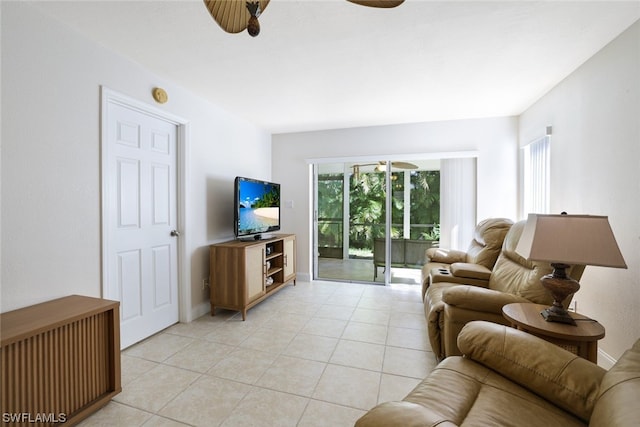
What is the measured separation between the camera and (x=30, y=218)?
1.68 m

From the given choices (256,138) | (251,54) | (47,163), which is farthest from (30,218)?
(256,138)

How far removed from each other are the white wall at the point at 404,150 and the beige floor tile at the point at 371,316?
1.49 m

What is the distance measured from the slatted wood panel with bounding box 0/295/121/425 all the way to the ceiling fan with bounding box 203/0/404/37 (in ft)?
5.48

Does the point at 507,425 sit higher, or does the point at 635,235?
the point at 635,235

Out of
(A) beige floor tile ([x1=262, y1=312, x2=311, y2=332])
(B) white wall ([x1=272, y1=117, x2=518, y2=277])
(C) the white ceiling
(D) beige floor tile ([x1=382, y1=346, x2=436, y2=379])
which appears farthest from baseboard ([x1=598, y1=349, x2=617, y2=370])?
(A) beige floor tile ([x1=262, y1=312, x2=311, y2=332])

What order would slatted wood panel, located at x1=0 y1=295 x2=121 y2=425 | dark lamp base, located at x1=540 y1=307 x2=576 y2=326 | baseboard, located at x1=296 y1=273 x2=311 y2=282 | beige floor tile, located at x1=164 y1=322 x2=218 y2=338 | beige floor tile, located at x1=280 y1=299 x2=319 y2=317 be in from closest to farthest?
slatted wood panel, located at x1=0 y1=295 x2=121 y2=425, dark lamp base, located at x1=540 y1=307 x2=576 y2=326, beige floor tile, located at x1=164 y1=322 x2=218 y2=338, beige floor tile, located at x1=280 y1=299 x2=319 y2=317, baseboard, located at x1=296 y1=273 x2=311 y2=282

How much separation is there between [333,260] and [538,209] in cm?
287

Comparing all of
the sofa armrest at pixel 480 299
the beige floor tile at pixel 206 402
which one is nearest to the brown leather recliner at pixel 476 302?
the sofa armrest at pixel 480 299

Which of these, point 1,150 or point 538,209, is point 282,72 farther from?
point 538,209

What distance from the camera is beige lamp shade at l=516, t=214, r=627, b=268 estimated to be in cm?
136

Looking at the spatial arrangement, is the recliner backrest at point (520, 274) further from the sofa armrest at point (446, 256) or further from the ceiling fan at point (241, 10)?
the ceiling fan at point (241, 10)

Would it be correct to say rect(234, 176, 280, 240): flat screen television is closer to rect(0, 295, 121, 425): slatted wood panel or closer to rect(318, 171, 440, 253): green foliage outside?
rect(318, 171, 440, 253): green foliage outside

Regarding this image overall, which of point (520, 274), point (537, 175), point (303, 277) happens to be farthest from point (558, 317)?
point (303, 277)

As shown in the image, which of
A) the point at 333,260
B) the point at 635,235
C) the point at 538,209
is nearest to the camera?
the point at 635,235
